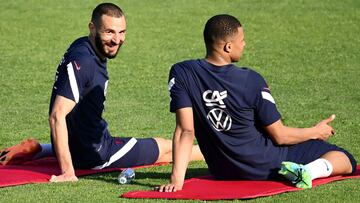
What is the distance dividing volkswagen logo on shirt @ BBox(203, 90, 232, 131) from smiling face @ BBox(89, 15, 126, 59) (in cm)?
141

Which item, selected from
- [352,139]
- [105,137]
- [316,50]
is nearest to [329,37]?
[316,50]

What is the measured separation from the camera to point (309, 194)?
29.2 feet

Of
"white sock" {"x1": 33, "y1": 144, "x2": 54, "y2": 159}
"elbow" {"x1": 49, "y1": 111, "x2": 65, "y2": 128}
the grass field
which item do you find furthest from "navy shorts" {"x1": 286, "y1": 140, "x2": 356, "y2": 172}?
"white sock" {"x1": 33, "y1": 144, "x2": 54, "y2": 159}

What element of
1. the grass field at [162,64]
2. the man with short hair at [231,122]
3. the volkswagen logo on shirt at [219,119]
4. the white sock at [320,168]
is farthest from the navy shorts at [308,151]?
the volkswagen logo on shirt at [219,119]

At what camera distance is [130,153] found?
1066cm

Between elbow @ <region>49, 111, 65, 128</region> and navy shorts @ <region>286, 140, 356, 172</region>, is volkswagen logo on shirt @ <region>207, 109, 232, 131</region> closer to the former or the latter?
navy shorts @ <region>286, 140, 356, 172</region>

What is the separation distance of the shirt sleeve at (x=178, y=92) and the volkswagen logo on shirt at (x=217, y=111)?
166mm

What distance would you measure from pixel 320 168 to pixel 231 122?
88 centimetres

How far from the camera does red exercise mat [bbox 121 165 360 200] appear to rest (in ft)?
28.9

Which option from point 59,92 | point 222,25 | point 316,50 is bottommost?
point 316,50

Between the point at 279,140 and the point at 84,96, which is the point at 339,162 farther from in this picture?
the point at 84,96

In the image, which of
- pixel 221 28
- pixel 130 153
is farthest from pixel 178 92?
pixel 130 153

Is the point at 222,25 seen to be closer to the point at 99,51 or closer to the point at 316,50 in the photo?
the point at 99,51

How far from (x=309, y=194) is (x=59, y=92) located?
254 centimetres
